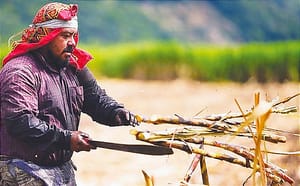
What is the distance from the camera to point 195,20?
115625 mm

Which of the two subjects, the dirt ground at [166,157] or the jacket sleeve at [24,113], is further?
the dirt ground at [166,157]

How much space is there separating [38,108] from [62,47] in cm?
31

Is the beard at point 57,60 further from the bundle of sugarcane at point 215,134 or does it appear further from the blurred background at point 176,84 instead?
the blurred background at point 176,84

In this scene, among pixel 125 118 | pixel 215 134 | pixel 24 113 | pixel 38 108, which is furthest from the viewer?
pixel 125 118

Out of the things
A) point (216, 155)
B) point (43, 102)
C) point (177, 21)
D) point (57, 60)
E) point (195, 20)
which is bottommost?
point (177, 21)

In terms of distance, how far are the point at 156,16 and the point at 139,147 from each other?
112 meters

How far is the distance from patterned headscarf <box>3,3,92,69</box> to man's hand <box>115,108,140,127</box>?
0.45 meters

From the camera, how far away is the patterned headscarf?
4.23 meters

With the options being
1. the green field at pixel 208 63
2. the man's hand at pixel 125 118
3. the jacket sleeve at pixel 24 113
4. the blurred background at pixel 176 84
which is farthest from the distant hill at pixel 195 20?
the jacket sleeve at pixel 24 113

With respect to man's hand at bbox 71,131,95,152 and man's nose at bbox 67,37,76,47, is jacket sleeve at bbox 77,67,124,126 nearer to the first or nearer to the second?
man's nose at bbox 67,37,76,47

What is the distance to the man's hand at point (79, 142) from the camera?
4.09 metres

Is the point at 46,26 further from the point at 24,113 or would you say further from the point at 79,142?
the point at 79,142

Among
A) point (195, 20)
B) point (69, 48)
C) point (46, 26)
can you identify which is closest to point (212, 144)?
point (69, 48)

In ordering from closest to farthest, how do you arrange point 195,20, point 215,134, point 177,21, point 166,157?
point 215,134
point 166,157
point 195,20
point 177,21
